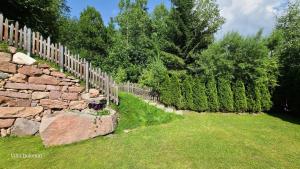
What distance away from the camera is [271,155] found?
602cm

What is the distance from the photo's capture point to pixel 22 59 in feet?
23.0

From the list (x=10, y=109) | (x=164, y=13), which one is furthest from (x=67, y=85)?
(x=164, y=13)

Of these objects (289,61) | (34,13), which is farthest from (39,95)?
(289,61)

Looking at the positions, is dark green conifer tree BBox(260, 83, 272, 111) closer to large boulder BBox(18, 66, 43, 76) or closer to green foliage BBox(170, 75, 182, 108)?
green foliage BBox(170, 75, 182, 108)

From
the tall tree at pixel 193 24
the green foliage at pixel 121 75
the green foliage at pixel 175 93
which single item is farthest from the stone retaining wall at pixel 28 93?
the tall tree at pixel 193 24

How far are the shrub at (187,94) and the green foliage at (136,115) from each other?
4.03 metres

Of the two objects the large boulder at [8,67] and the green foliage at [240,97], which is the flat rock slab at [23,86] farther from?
the green foliage at [240,97]

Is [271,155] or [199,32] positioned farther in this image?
[199,32]

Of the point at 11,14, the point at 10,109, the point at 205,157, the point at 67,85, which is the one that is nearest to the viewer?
the point at 205,157

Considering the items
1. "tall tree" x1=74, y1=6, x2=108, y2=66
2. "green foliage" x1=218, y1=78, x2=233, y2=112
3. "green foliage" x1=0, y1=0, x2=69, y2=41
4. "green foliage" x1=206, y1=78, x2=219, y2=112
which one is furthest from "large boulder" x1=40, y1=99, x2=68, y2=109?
"tall tree" x1=74, y1=6, x2=108, y2=66

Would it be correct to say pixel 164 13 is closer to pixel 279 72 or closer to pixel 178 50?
pixel 178 50

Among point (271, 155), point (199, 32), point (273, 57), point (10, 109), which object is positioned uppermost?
point (199, 32)

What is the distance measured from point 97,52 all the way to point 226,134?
27.0 meters

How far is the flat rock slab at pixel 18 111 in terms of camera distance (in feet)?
21.7
